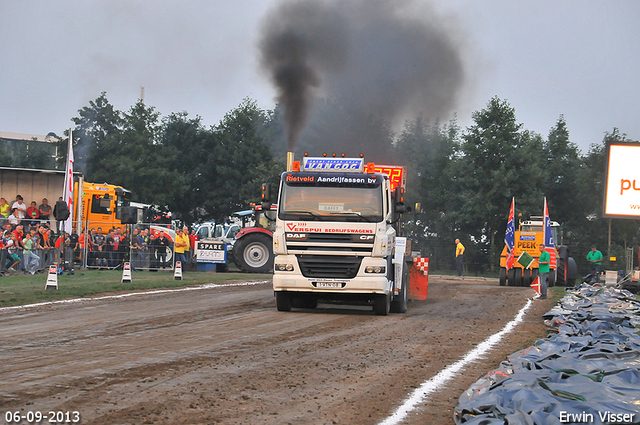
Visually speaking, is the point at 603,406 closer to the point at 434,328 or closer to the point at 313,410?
the point at 313,410

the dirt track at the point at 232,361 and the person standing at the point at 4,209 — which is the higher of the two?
the person standing at the point at 4,209

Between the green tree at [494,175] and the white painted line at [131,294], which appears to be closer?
the white painted line at [131,294]

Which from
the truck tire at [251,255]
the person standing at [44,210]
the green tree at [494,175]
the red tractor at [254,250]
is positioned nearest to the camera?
the person standing at [44,210]

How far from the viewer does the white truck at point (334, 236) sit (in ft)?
43.9

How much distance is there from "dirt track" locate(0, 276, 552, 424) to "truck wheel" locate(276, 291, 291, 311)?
0.18 meters

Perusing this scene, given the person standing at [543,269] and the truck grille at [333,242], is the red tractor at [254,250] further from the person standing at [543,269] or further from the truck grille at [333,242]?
the truck grille at [333,242]

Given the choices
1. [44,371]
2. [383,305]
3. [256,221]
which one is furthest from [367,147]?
[44,371]

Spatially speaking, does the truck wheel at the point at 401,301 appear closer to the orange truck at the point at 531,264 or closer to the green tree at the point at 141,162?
the orange truck at the point at 531,264

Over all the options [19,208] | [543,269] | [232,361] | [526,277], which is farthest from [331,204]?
[526,277]

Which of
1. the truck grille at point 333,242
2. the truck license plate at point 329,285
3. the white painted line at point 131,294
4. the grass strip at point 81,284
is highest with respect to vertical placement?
the truck grille at point 333,242

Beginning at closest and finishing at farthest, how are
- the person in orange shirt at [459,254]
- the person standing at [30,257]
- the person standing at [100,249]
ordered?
the person standing at [30,257] < the person standing at [100,249] < the person in orange shirt at [459,254]

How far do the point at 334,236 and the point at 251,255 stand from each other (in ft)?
52.6

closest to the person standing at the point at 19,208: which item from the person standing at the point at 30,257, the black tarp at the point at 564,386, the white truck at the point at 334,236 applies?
the person standing at the point at 30,257

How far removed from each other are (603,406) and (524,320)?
9.30 metres
